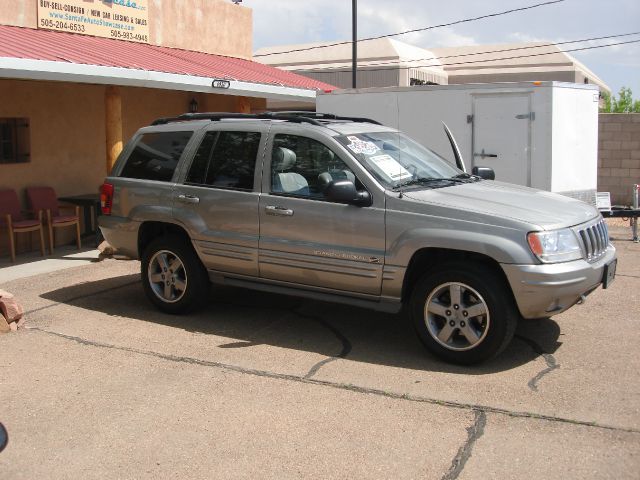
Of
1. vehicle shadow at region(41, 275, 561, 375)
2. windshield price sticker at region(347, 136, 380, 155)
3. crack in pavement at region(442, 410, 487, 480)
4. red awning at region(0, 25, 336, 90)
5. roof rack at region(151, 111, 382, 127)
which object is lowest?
crack in pavement at region(442, 410, 487, 480)

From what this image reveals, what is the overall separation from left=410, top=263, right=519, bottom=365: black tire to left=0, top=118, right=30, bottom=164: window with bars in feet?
27.4

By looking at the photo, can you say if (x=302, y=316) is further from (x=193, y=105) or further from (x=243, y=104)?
(x=193, y=105)

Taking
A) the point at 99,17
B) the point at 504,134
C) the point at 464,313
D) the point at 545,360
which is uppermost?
the point at 99,17

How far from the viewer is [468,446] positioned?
4.59 meters

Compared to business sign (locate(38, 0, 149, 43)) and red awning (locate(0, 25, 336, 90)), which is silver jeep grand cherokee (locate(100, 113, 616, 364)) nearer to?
red awning (locate(0, 25, 336, 90))

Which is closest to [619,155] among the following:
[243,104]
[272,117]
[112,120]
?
[243,104]

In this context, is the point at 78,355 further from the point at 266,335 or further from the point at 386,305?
the point at 386,305

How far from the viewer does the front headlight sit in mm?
5605

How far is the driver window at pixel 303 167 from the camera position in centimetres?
653

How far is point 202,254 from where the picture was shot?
720cm

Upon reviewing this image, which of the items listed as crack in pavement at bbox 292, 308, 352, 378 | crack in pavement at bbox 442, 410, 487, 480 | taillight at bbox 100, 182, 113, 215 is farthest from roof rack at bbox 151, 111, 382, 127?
crack in pavement at bbox 442, 410, 487, 480

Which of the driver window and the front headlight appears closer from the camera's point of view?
the front headlight

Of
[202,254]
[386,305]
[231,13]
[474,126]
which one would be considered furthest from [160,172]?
[231,13]

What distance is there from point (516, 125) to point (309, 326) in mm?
4957
